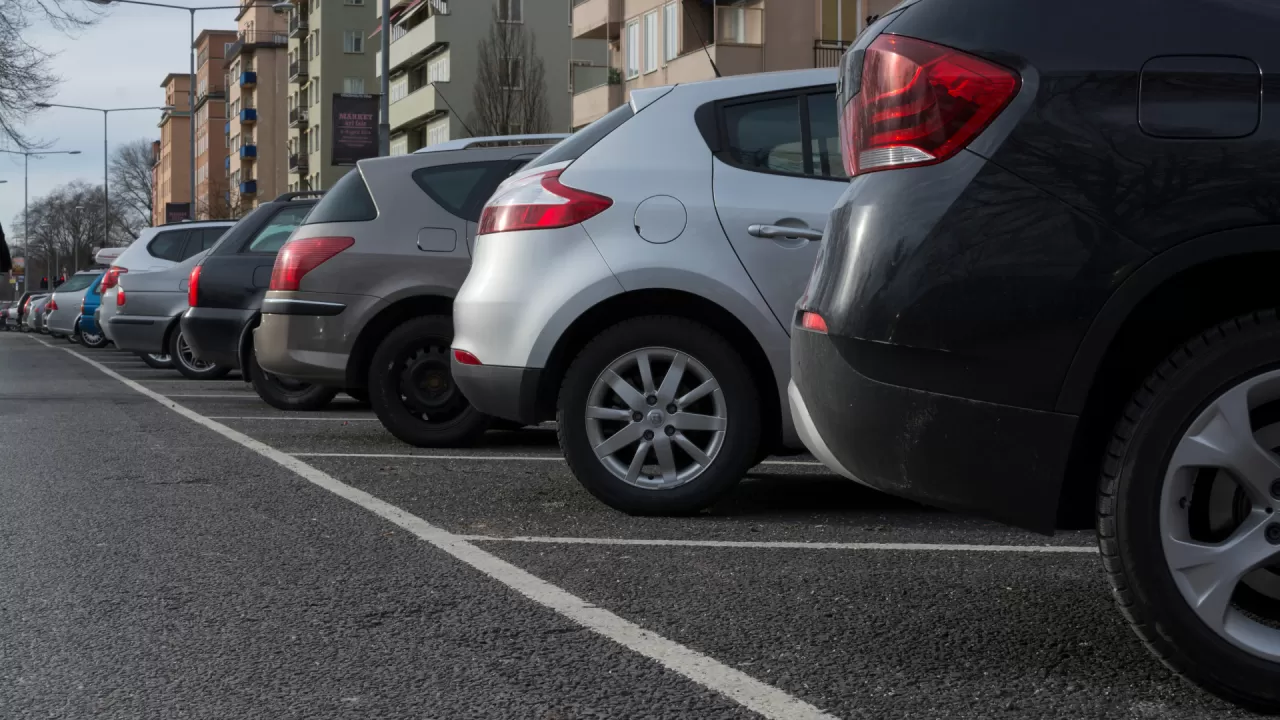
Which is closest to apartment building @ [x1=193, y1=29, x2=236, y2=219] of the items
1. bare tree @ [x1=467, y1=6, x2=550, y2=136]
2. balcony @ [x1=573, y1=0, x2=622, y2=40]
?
bare tree @ [x1=467, y1=6, x2=550, y2=136]

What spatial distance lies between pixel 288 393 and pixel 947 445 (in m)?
9.41

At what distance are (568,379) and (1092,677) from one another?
2.90 m

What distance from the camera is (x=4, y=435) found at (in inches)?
388

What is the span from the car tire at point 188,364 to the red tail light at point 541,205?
1127cm

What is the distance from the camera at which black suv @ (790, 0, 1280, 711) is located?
332cm

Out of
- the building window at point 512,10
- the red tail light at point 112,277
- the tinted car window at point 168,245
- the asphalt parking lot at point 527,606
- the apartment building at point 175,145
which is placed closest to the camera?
the asphalt parking lot at point 527,606

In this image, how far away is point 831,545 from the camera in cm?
557

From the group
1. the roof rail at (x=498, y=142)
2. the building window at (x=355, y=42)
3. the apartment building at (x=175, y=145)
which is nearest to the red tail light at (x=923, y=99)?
the roof rail at (x=498, y=142)

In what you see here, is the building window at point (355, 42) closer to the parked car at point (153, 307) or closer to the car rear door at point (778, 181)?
the parked car at point (153, 307)

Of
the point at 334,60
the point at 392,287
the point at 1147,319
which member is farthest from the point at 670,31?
the point at 334,60

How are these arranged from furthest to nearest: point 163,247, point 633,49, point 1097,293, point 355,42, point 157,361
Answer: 1. point 355,42
2. point 633,49
3. point 157,361
4. point 163,247
5. point 1097,293

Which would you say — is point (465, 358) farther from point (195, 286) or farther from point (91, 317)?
point (91, 317)

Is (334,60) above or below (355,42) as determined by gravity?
below

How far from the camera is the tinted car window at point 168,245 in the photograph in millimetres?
18531
